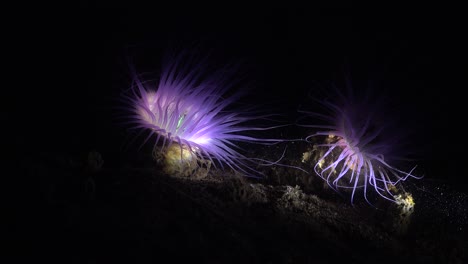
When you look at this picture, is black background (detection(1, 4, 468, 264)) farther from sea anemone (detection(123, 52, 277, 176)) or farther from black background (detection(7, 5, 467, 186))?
sea anemone (detection(123, 52, 277, 176))

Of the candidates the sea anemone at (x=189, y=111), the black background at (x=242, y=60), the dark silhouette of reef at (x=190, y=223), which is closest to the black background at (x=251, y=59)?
the black background at (x=242, y=60)

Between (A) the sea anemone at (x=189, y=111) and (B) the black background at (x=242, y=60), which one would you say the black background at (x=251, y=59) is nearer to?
(B) the black background at (x=242, y=60)

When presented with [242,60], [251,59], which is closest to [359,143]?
[242,60]

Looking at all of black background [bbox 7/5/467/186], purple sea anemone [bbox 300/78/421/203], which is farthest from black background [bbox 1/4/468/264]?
purple sea anemone [bbox 300/78/421/203]

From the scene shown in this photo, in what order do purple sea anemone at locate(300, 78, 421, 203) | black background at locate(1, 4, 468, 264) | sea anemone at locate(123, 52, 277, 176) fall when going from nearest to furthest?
black background at locate(1, 4, 468, 264) < sea anemone at locate(123, 52, 277, 176) < purple sea anemone at locate(300, 78, 421, 203)

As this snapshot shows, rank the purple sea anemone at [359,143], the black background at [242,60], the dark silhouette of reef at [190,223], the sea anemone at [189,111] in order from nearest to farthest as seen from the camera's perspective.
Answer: the dark silhouette of reef at [190,223] → the black background at [242,60] → the sea anemone at [189,111] → the purple sea anemone at [359,143]

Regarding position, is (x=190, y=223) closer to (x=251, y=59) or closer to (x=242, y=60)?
(x=242, y=60)

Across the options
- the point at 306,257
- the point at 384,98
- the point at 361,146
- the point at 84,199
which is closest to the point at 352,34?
the point at 384,98

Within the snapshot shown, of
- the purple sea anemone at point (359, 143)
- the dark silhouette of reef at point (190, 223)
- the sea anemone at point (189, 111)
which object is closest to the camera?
the dark silhouette of reef at point (190, 223)

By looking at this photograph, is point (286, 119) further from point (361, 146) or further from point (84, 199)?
point (84, 199)
